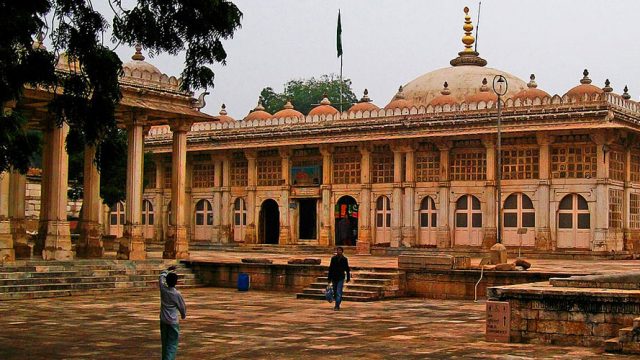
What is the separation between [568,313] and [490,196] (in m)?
20.0

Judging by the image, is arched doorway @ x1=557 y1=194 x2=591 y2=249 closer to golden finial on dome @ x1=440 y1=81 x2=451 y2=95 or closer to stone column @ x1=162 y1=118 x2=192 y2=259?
golden finial on dome @ x1=440 y1=81 x2=451 y2=95

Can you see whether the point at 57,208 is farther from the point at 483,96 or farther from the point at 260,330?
the point at 483,96

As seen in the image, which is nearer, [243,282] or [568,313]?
[568,313]

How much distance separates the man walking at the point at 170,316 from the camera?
37.3ft

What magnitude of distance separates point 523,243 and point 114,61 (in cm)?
2326

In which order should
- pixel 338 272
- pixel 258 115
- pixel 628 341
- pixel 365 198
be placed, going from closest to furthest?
1. pixel 628 341
2. pixel 338 272
3. pixel 365 198
4. pixel 258 115

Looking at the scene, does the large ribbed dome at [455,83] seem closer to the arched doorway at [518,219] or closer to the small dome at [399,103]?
the small dome at [399,103]

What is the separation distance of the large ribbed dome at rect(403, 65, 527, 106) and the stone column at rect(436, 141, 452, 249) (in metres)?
5.38

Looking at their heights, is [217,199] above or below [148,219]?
above

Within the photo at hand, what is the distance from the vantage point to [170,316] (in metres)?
11.4

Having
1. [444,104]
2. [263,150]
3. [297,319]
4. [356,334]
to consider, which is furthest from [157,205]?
[356,334]

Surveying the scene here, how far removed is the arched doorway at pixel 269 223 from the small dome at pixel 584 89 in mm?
13564

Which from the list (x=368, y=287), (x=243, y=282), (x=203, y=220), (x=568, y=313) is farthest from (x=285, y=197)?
(x=568, y=313)

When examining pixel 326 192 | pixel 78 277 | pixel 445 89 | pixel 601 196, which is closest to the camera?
pixel 78 277
